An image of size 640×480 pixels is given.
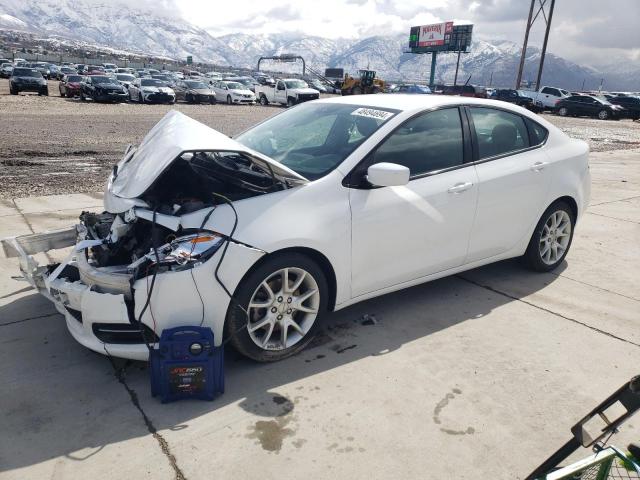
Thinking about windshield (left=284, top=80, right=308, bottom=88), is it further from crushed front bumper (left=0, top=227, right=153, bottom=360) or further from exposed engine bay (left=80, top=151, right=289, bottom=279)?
crushed front bumper (left=0, top=227, right=153, bottom=360)

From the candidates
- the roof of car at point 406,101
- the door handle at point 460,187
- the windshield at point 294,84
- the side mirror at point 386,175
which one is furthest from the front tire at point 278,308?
the windshield at point 294,84

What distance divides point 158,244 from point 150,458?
1206mm

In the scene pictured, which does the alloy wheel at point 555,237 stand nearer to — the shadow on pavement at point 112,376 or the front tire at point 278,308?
the shadow on pavement at point 112,376

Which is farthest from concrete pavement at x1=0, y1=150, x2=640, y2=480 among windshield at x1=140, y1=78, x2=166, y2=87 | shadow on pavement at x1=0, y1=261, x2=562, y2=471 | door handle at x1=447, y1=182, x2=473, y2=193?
windshield at x1=140, y1=78, x2=166, y2=87

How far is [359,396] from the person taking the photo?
3.05 metres

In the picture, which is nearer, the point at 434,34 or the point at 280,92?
the point at 280,92

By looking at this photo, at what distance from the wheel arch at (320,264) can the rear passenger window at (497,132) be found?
166cm

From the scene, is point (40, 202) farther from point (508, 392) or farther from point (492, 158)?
point (508, 392)

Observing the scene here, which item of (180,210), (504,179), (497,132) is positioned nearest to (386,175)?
(180,210)

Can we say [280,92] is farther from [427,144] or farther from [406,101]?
[427,144]

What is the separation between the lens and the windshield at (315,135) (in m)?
3.66

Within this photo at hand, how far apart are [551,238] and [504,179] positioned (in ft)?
3.50

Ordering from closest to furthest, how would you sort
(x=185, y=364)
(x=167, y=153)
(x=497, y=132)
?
(x=185, y=364), (x=167, y=153), (x=497, y=132)

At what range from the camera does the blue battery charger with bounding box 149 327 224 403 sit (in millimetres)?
2865
